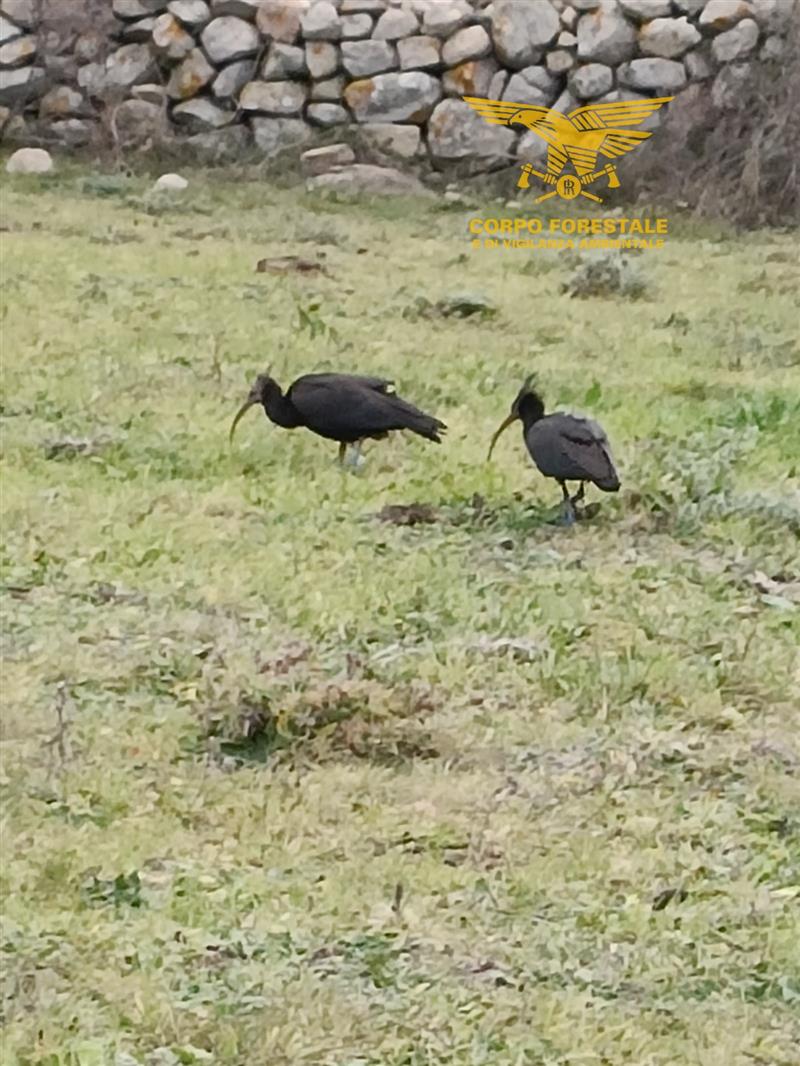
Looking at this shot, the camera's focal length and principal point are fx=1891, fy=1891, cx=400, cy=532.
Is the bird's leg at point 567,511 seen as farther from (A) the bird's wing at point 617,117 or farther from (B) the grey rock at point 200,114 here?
(B) the grey rock at point 200,114

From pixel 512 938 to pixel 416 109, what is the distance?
1220cm

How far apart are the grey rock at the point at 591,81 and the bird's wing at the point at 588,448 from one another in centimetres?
913

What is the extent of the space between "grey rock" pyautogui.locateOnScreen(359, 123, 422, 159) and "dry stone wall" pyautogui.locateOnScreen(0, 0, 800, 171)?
0.01 m

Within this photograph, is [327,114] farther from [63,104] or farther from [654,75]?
[654,75]

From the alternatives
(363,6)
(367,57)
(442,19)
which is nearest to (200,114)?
(367,57)

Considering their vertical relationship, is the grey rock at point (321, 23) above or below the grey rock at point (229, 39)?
above

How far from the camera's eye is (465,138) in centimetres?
1520

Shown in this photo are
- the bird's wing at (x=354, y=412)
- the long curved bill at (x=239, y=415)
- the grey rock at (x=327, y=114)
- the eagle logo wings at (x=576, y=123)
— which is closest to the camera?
the bird's wing at (x=354, y=412)

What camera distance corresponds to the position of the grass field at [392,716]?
3596 millimetres

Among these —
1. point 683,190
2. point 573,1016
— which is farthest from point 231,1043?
point 683,190

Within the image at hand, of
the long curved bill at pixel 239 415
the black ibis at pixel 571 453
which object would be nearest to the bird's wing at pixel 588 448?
the black ibis at pixel 571 453

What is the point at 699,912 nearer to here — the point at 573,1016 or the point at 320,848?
the point at 573,1016

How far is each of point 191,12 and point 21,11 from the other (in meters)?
1.39

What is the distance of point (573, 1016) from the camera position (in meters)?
3.55
